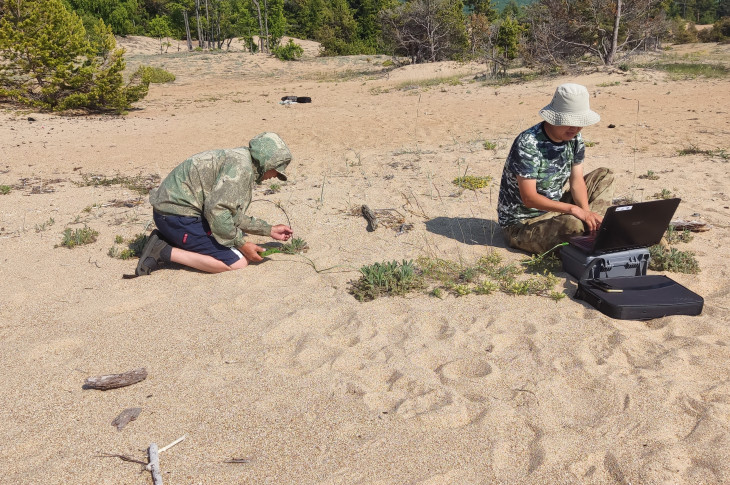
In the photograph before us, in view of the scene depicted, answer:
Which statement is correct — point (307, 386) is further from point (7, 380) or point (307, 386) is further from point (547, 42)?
point (547, 42)

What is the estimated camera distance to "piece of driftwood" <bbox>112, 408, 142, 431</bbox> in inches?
102

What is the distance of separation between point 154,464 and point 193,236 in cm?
219

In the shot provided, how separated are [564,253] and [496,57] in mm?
16458

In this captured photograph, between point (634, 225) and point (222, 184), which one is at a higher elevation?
point (222, 184)

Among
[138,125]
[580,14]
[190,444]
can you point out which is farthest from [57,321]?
[580,14]

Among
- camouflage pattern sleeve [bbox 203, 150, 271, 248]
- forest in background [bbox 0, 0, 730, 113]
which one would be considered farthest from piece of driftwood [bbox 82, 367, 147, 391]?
forest in background [bbox 0, 0, 730, 113]

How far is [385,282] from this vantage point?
387 cm

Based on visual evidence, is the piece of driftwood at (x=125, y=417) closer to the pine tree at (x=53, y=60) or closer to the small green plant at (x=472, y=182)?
the small green plant at (x=472, y=182)

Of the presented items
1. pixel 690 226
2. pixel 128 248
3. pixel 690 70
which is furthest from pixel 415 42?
pixel 128 248

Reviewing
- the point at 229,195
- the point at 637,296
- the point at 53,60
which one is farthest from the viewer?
the point at 53,60

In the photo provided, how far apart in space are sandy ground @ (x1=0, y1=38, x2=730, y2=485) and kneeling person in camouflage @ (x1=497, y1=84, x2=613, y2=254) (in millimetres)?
381

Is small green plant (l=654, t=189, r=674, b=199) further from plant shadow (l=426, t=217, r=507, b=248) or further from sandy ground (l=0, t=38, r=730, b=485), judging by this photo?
plant shadow (l=426, t=217, r=507, b=248)

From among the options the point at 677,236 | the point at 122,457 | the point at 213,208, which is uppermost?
the point at 213,208

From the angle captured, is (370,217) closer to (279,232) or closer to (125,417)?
(279,232)
